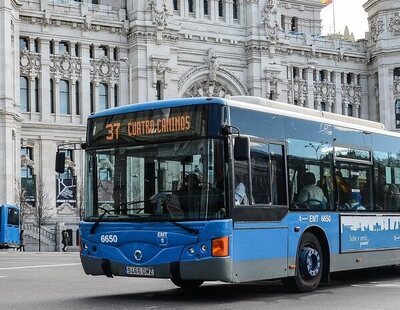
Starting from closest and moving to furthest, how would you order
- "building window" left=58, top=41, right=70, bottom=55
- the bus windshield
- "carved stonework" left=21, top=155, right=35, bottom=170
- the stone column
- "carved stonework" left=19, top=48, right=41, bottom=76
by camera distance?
the bus windshield
"carved stonework" left=21, top=155, right=35, bottom=170
"carved stonework" left=19, top=48, right=41, bottom=76
the stone column
"building window" left=58, top=41, right=70, bottom=55

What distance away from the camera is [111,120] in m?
13.2

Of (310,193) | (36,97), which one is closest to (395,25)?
(36,97)

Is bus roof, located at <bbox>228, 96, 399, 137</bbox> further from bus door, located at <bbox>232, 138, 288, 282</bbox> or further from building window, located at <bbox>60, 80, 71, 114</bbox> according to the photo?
building window, located at <bbox>60, 80, 71, 114</bbox>

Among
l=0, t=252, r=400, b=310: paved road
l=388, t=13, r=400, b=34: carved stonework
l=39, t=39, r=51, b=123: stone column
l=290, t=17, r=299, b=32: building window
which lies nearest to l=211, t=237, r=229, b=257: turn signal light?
l=0, t=252, r=400, b=310: paved road

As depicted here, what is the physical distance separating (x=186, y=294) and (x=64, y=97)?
47.2 metres

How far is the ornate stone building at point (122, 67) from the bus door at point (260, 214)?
39358 mm

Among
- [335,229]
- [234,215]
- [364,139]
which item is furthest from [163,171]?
[364,139]

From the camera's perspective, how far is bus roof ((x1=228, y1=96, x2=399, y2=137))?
43.8 feet

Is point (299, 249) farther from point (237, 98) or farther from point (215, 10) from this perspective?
point (215, 10)

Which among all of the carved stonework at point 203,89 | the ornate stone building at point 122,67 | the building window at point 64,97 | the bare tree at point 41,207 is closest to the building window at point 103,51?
the ornate stone building at point 122,67

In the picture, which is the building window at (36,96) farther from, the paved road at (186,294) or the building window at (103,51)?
the paved road at (186,294)

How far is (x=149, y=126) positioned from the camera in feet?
41.9

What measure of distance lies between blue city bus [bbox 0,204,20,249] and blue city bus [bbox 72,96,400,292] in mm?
32951

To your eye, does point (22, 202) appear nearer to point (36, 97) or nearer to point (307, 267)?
point (36, 97)
